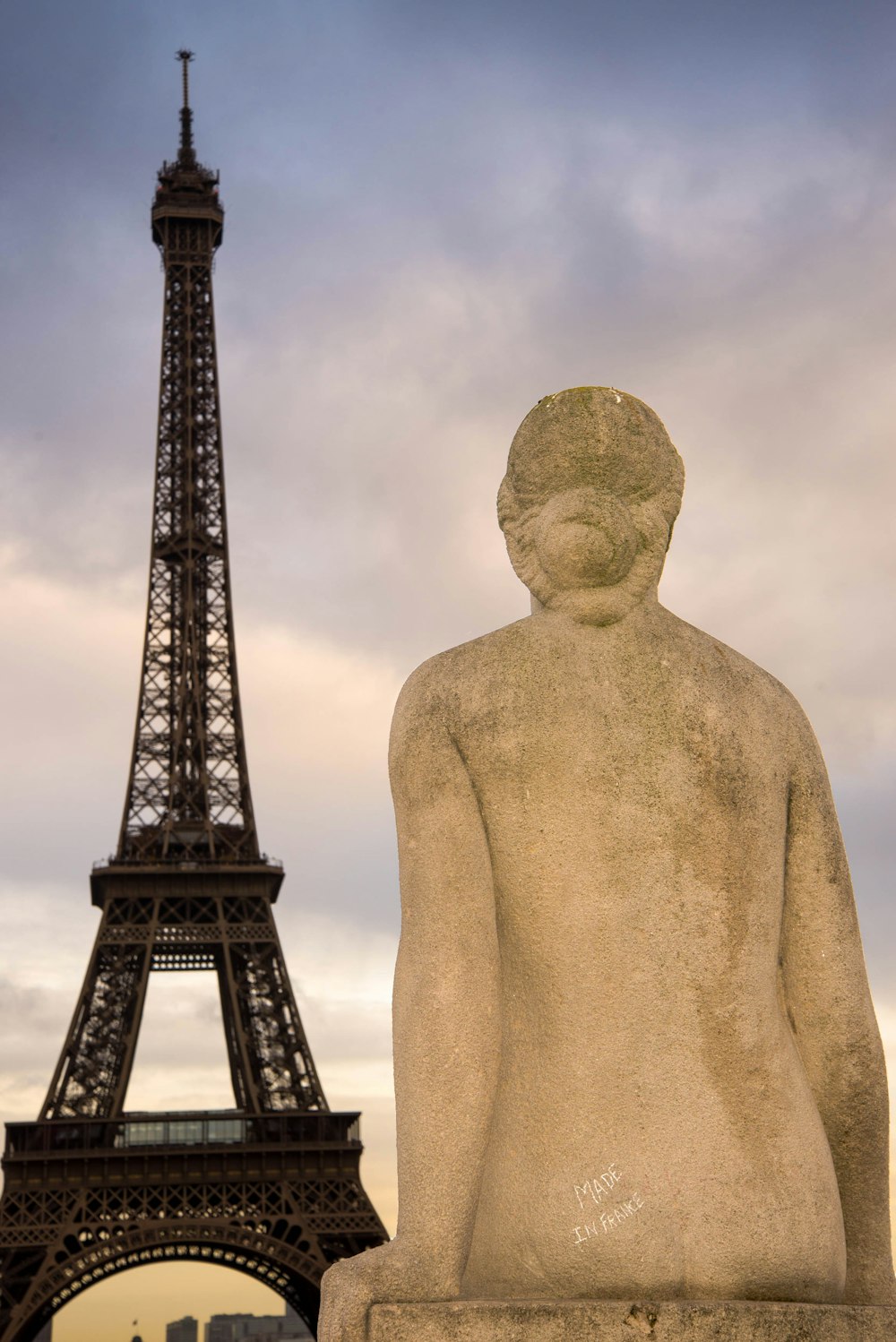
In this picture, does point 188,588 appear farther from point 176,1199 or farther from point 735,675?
point 735,675

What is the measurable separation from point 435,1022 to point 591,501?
134 centimetres

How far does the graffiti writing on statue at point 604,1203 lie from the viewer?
359 centimetres

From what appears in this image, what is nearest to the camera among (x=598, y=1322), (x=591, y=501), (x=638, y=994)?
A: (x=598, y=1322)

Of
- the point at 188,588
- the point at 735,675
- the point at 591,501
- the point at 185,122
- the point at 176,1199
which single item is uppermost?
the point at 185,122

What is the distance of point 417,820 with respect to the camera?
389cm

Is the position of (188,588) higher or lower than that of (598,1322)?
higher

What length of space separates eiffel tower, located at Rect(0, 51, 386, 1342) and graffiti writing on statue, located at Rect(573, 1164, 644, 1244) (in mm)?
45411

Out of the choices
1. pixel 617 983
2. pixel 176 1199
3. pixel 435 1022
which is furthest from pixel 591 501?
pixel 176 1199

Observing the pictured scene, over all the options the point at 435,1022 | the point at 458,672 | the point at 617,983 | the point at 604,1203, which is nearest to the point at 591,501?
the point at 458,672

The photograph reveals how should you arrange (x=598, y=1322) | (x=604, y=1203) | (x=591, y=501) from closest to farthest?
(x=598, y=1322), (x=604, y=1203), (x=591, y=501)

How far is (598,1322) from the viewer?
3379 mm

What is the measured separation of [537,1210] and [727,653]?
4.63 ft

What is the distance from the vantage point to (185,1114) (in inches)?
2063

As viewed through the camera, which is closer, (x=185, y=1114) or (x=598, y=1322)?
(x=598, y=1322)
